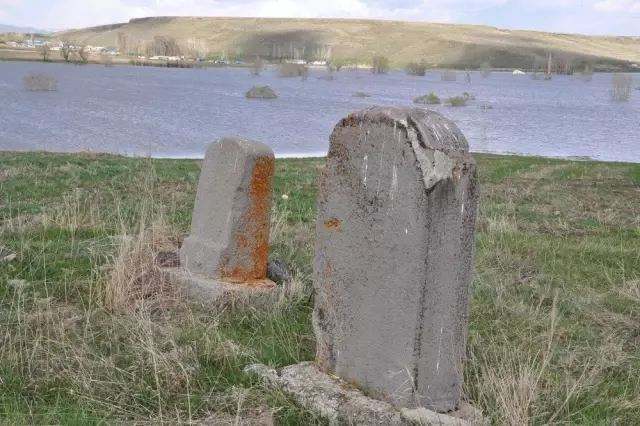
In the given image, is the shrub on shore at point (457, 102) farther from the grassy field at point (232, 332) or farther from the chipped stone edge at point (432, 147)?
the chipped stone edge at point (432, 147)

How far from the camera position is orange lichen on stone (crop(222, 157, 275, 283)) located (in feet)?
20.3

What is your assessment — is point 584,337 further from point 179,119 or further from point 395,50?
point 395,50

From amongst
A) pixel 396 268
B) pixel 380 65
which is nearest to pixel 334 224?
pixel 396 268

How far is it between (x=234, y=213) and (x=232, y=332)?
4.20 ft

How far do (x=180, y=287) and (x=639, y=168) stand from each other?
16.1m

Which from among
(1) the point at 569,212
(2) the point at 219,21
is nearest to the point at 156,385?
(1) the point at 569,212

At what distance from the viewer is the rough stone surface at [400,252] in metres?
3.80

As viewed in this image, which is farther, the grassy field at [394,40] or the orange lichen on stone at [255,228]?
the grassy field at [394,40]

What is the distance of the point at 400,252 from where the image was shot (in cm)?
389

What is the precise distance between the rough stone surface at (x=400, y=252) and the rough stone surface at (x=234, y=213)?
194 centimetres

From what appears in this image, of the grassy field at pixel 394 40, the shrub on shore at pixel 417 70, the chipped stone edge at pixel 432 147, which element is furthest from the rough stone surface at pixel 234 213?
the grassy field at pixel 394 40

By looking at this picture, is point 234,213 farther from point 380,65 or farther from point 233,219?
point 380,65

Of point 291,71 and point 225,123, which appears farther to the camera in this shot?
point 291,71

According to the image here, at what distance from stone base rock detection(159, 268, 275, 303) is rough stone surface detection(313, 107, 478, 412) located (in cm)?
171
